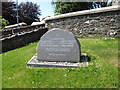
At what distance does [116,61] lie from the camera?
493 centimetres

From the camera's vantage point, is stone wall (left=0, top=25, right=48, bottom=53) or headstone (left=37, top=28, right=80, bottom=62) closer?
headstone (left=37, top=28, right=80, bottom=62)

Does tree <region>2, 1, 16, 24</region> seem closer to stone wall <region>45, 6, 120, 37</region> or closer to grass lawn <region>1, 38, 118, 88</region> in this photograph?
stone wall <region>45, 6, 120, 37</region>

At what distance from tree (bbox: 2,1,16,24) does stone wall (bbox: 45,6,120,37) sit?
20.2 meters

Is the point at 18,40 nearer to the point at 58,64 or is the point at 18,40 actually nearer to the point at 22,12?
the point at 58,64

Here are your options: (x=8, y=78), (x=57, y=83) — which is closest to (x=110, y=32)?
(x=57, y=83)

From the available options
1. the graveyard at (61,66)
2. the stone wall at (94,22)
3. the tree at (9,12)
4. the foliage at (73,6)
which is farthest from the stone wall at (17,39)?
the tree at (9,12)

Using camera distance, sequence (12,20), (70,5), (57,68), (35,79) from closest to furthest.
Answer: (35,79) < (57,68) < (70,5) < (12,20)

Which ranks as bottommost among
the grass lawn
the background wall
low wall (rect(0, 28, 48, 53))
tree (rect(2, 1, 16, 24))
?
the grass lawn

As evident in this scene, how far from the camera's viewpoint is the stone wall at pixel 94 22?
8.41 m

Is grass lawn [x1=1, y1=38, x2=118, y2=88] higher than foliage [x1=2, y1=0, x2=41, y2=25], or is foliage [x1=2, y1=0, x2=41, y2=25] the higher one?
foliage [x1=2, y1=0, x2=41, y2=25]

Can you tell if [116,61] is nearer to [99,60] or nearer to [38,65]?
[99,60]

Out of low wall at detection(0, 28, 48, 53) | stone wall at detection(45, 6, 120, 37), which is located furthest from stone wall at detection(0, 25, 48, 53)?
stone wall at detection(45, 6, 120, 37)

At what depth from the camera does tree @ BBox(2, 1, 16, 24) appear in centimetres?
2717

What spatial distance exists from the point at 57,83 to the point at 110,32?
6.21 metres
